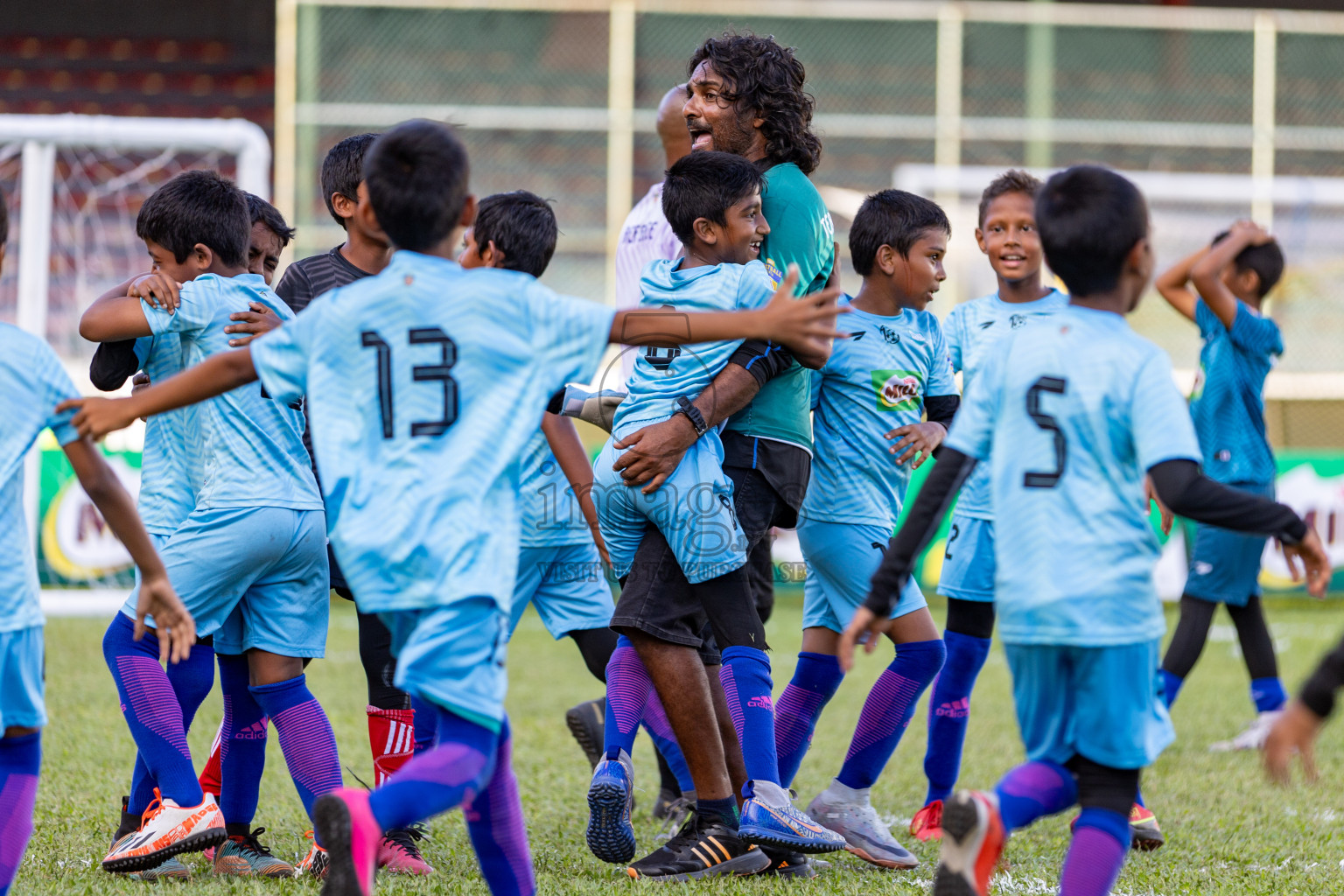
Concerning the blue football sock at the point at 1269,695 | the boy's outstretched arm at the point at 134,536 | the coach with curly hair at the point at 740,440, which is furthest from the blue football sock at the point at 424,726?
the blue football sock at the point at 1269,695

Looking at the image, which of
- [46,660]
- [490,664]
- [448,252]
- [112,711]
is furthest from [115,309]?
[46,660]

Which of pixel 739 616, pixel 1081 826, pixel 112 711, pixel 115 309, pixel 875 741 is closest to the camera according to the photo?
pixel 1081 826

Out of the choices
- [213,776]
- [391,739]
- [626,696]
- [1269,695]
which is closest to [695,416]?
[626,696]

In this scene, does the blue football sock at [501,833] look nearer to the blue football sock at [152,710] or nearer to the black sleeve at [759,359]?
the blue football sock at [152,710]

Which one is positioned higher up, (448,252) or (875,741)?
(448,252)

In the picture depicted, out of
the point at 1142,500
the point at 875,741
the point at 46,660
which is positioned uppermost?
the point at 1142,500

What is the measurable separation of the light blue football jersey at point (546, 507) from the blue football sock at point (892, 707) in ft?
3.09

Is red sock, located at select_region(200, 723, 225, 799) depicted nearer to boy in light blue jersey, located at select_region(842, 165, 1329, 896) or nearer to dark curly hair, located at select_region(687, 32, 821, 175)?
boy in light blue jersey, located at select_region(842, 165, 1329, 896)

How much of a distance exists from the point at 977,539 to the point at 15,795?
2.45m

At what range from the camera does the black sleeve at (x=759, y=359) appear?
335 centimetres

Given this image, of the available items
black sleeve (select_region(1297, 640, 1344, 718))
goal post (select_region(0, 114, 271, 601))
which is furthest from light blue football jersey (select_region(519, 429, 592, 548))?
goal post (select_region(0, 114, 271, 601))

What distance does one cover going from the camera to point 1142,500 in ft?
8.27

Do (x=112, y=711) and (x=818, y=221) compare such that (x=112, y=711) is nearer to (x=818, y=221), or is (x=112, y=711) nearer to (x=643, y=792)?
(x=643, y=792)

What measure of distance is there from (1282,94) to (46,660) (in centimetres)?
1314
